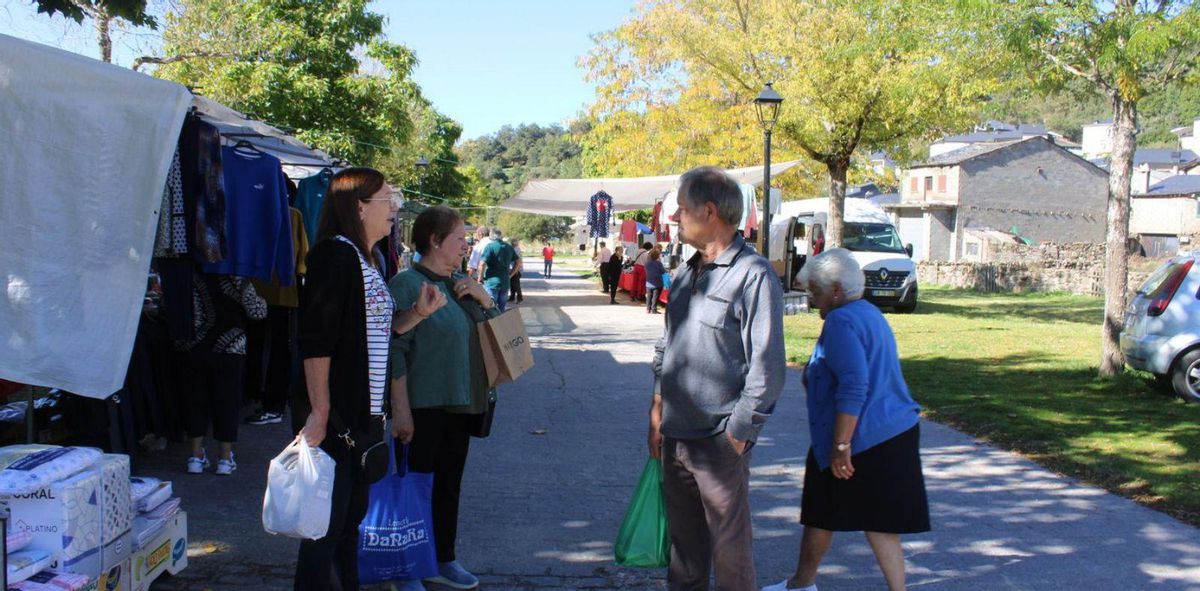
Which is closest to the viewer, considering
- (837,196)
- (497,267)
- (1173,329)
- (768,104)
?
(1173,329)

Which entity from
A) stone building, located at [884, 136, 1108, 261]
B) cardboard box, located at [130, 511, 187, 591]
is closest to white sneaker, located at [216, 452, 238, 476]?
cardboard box, located at [130, 511, 187, 591]

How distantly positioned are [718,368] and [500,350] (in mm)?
1361

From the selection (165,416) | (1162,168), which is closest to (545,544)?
(165,416)

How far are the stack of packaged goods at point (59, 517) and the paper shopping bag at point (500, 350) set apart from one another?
5.27 ft

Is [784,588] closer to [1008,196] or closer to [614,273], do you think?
[614,273]

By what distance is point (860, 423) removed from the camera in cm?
402

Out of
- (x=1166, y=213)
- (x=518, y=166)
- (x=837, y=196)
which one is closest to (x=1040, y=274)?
(x=837, y=196)

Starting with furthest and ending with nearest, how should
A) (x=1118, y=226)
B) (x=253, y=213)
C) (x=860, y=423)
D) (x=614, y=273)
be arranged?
(x=614, y=273) → (x=1118, y=226) → (x=253, y=213) → (x=860, y=423)

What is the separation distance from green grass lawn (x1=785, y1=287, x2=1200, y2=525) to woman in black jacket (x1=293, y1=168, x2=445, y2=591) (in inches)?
197

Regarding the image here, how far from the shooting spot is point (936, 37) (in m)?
12.6

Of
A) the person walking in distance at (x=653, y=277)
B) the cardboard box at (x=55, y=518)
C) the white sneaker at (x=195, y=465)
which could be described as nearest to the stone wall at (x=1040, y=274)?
the person walking in distance at (x=653, y=277)

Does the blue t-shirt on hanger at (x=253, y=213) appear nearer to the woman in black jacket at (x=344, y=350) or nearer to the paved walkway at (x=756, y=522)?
the paved walkway at (x=756, y=522)

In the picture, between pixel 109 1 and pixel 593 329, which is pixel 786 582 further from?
pixel 593 329

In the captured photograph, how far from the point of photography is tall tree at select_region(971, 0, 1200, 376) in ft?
34.7
